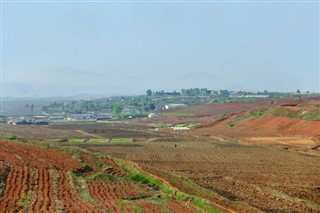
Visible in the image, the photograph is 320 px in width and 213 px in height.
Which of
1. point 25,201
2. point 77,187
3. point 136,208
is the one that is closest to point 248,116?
point 77,187

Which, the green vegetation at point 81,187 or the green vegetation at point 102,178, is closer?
the green vegetation at point 81,187

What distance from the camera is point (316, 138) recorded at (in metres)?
51.2

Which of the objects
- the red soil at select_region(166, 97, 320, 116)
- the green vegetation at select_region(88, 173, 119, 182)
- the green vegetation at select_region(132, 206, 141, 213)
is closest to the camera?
the green vegetation at select_region(132, 206, 141, 213)

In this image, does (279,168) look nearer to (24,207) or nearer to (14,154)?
(14,154)

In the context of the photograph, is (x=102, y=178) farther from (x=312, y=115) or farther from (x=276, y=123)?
(x=276, y=123)

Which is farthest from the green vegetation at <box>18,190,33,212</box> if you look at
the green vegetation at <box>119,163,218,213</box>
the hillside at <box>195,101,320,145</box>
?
the hillside at <box>195,101,320,145</box>

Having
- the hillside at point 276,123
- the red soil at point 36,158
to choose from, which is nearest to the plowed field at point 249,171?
the red soil at point 36,158

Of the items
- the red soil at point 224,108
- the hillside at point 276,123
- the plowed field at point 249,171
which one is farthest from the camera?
the red soil at point 224,108

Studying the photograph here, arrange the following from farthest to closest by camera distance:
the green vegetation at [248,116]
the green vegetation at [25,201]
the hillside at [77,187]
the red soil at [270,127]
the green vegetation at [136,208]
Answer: the green vegetation at [248,116]
the red soil at [270,127]
the hillside at [77,187]
the green vegetation at [136,208]
the green vegetation at [25,201]

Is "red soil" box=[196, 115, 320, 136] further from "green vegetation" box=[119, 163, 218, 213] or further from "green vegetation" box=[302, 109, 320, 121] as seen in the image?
"green vegetation" box=[119, 163, 218, 213]

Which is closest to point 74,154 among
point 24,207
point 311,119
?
point 24,207

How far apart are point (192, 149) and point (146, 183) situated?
73.8ft

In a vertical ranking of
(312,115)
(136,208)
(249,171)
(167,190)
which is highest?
(312,115)

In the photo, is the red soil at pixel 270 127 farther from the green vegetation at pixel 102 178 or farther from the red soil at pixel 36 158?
the green vegetation at pixel 102 178
